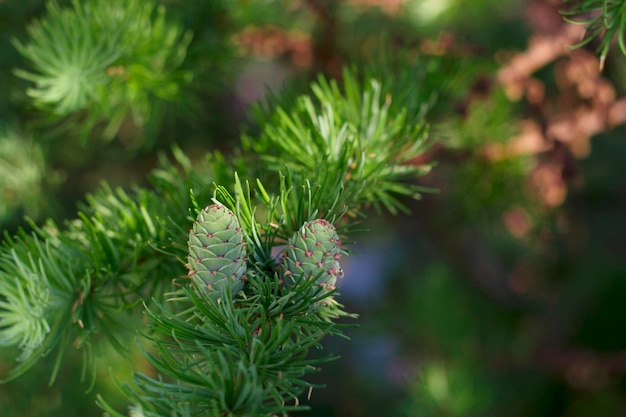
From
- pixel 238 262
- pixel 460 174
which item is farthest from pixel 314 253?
pixel 460 174

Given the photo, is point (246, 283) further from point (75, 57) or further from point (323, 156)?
point (75, 57)

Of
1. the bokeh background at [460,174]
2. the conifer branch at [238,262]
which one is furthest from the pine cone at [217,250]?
the bokeh background at [460,174]

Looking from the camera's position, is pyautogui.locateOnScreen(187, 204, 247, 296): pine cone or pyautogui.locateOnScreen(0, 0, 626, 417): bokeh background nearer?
pyautogui.locateOnScreen(187, 204, 247, 296): pine cone

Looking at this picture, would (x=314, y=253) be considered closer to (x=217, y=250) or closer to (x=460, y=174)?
(x=217, y=250)

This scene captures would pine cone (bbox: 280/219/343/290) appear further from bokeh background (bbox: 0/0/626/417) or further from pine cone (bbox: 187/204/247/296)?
bokeh background (bbox: 0/0/626/417)

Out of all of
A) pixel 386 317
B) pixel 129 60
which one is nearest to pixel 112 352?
pixel 129 60

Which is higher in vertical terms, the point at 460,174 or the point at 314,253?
the point at 460,174

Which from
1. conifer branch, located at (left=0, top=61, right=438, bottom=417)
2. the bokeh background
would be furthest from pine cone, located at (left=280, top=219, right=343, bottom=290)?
the bokeh background
